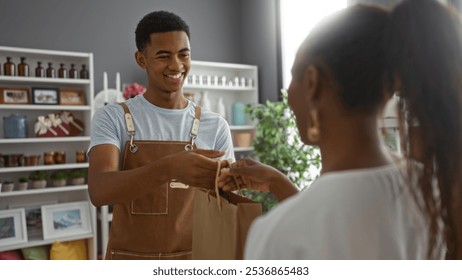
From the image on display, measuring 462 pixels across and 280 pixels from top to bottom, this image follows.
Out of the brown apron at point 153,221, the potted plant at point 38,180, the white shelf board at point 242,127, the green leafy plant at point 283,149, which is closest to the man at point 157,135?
the brown apron at point 153,221

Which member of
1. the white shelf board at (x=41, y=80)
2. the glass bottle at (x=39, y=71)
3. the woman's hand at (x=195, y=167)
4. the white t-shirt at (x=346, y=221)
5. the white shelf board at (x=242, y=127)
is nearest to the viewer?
the white t-shirt at (x=346, y=221)

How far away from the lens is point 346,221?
0.50 m

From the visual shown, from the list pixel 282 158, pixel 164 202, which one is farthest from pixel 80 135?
pixel 164 202

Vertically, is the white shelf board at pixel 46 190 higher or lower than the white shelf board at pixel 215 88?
lower

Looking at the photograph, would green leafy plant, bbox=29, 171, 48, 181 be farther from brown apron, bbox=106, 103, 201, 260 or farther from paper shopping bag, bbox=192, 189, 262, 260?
paper shopping bag, bbox=192, 189, 262, 260

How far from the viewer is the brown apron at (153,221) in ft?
3.28

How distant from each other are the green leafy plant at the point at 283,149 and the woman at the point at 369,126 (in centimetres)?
191

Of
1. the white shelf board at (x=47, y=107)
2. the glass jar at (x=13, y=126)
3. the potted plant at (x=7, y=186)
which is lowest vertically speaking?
the potted plant at (x=7, y=186)

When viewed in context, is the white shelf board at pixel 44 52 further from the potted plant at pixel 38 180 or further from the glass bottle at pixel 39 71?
the potted plant at pixel 38 180

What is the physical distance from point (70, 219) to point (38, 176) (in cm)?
32

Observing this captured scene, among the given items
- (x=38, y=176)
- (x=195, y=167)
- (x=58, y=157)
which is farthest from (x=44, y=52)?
(x=195, y=167)

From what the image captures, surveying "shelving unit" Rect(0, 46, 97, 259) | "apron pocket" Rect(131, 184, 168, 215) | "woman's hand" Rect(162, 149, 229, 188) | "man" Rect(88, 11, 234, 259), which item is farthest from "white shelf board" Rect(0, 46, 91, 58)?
"woman's hand" Rect(162, 149, 229, 188)

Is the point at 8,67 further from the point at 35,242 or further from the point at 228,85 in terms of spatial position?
the point at 228,85

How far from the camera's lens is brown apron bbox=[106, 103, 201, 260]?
1001 millimetres
